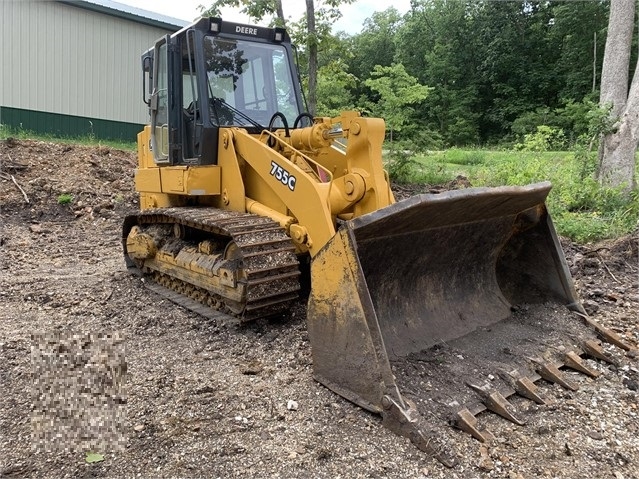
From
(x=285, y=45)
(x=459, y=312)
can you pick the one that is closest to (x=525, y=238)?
(x=459, y=312)

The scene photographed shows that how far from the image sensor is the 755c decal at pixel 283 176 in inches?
174

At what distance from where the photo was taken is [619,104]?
922 cm

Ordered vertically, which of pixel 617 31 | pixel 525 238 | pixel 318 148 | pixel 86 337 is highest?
pixel 617 31

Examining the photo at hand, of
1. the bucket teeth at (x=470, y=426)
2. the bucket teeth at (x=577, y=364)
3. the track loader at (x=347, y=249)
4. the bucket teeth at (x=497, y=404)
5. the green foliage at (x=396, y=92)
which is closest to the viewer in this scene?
the bucket teeth at (x=470, y=426)

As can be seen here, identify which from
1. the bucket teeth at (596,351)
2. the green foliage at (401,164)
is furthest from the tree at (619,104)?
the bucket teeth at (596,351)

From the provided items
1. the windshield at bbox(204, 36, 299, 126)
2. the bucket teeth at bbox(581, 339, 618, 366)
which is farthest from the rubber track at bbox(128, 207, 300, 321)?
the bucket teeth at bbox(581, 339, 618, 366)

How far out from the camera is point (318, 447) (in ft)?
9.14

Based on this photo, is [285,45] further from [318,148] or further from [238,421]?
[238,421]

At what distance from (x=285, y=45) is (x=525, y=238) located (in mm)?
3200

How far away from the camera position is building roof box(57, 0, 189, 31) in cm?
1500

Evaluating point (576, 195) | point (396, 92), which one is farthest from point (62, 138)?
point (576, 195)

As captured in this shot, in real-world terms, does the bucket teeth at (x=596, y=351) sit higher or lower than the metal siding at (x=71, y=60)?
lower

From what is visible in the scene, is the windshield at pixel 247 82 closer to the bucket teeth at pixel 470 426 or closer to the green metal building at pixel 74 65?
the bucket teeth at pixel 470 426

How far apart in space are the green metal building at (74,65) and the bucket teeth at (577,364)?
1481 centimetres
